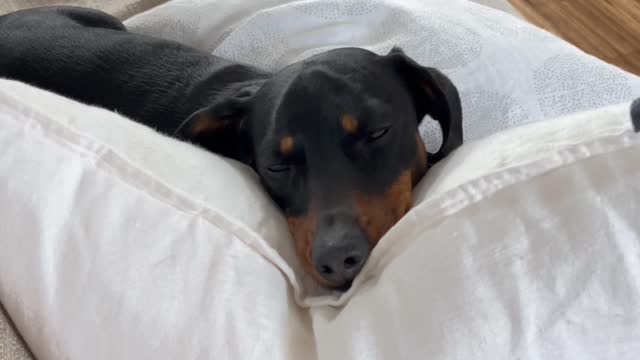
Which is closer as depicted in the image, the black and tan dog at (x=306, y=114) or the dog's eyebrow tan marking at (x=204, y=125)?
the black and tan dog at (x=306, y=114)

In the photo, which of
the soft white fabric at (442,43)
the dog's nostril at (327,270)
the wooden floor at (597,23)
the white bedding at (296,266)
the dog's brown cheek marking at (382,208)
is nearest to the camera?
the white bedding at (296,266)

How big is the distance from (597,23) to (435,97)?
148 centimetres

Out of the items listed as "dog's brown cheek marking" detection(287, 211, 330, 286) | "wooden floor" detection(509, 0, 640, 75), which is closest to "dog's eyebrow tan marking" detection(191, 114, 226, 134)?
"dog's brown cheek marking" detection(287, 211, 330, 286)

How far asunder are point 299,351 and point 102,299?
0.69 feet

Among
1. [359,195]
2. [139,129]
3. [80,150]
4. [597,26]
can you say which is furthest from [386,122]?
[597,26]

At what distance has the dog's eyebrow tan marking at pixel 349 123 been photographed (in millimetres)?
1191

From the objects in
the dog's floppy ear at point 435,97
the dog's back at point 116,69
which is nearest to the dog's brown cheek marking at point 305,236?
the dog's floppy ear at point 435,97

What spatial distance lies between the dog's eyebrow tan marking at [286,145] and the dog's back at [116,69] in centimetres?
40

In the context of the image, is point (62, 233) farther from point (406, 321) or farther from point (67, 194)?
point (406, 321)

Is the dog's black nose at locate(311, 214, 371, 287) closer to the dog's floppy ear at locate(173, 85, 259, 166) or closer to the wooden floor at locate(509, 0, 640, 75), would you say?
the dog's floppy ear at locate(173, 85, 259, 166)

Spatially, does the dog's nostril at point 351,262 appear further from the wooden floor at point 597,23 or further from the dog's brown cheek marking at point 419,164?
the wooden floor at point 597,23

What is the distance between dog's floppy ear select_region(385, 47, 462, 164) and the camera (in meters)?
1.28

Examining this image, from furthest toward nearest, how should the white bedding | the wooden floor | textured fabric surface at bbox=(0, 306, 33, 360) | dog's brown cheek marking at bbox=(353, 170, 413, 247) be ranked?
the wooden floor → dog's brown cheek marking at bbox=(353, 170, 413, 247) → textured fabric surface at bbox=(0, 306, 33, 360) → the white bedding

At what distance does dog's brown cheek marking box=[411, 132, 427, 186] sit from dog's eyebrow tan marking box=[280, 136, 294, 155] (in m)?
0.19
